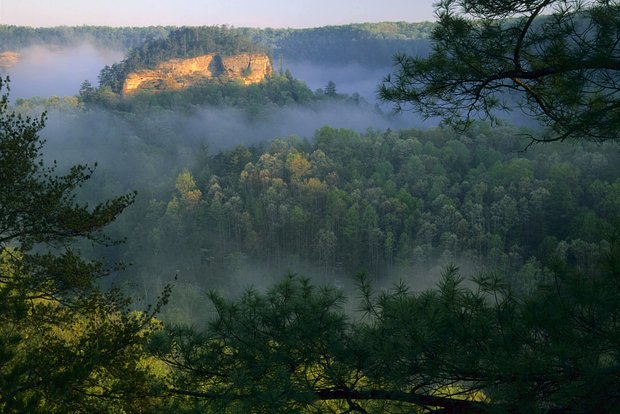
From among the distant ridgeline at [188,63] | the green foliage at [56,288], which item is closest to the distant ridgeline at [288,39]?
the distant ridgeline at [188,63]

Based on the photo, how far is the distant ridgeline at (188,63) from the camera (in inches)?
4075

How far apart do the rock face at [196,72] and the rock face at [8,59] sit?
6906cm

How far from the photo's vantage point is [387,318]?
145 inches

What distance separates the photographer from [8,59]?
15700cm

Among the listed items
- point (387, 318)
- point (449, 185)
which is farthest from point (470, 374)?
point (449, 185)

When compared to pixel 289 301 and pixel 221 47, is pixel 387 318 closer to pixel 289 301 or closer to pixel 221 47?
pixel 289 301

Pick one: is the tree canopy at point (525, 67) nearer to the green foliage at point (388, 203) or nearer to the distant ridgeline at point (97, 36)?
the green foliage at point (388, 203)

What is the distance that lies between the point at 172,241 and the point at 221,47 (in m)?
59.3

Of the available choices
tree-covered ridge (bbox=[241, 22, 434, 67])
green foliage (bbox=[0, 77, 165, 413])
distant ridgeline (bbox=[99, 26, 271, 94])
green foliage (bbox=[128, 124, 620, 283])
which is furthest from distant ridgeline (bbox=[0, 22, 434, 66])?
green foliage (bbox=[0, 77, 165, 413])

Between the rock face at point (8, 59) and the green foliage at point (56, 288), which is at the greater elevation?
the green foliage at point (56, 288)

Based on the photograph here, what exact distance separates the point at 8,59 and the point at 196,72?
76.2 meters

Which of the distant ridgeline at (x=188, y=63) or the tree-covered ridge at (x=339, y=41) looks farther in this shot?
the tree-covered ridge at (x=339, y=41)

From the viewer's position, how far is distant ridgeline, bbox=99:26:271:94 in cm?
10350

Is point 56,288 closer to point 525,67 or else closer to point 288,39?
point 525,67
